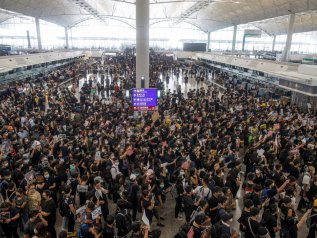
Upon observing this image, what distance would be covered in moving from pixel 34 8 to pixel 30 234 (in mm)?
43887

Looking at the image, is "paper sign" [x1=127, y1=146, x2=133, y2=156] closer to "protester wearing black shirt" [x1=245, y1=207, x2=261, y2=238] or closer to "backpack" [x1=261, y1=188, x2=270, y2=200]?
"backpack" [x1=261, y1=188, x2=270, y2=200]

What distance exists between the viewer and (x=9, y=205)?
5113 millimetres

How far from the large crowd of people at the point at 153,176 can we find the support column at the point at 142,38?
3.75m

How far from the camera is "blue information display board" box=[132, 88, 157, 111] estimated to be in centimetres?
1285

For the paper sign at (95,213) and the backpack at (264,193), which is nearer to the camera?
the paper sign at (95,213)

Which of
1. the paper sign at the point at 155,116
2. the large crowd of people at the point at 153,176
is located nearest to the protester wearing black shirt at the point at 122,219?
the large crowd of people at the point at 153,176

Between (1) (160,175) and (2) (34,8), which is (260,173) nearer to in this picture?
(1) (160,175)

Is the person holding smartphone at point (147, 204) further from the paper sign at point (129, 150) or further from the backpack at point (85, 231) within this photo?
the paper sign at point (129, 150)

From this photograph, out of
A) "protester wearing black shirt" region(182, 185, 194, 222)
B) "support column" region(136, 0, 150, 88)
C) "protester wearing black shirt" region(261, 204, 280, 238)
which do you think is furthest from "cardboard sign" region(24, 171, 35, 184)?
"support column" region(136, 0, 150, 88)

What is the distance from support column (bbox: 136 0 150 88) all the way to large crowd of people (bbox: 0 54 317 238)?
375cm

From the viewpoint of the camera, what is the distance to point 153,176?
625 centimetres

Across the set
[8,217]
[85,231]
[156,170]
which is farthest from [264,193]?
[8,217]

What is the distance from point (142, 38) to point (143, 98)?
14.5ft

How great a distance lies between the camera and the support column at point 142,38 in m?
15.0
